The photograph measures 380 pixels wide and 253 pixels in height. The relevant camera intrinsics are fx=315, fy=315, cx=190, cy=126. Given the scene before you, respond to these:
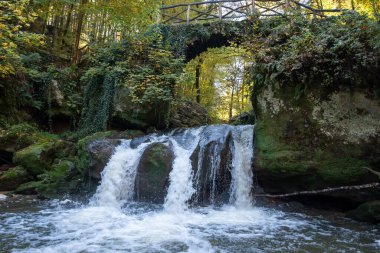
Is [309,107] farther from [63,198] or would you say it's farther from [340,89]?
[63,198]

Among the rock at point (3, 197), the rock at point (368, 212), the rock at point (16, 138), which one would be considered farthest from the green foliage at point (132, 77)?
the rock at point (368, 212)

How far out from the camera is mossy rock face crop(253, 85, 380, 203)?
291 inches

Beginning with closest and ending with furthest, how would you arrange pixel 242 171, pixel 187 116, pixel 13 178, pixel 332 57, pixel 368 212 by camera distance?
pixel 368 212, pixel 332 57, pixel 242 171, pixel 13 178, pixel 187 116

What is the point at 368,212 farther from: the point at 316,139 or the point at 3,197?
the point at 3,197

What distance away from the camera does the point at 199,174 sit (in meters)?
8.45

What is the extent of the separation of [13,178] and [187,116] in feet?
22.7

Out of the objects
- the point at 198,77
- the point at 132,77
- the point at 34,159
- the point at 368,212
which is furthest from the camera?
the point at 198,77

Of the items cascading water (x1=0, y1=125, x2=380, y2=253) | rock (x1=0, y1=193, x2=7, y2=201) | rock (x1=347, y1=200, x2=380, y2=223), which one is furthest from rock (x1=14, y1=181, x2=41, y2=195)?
rock (x1=347, y1=200, x2=380, y2=223)

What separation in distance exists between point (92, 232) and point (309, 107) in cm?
587

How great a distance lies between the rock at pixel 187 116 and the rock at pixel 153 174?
367cm

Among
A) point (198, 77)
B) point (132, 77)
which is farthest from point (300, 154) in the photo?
point (198, 77)

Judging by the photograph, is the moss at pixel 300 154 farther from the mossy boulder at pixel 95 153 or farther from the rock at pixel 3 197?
the rock at pixel 3 197

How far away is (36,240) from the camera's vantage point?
5.28 m

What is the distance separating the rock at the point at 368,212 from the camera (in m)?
6.66
